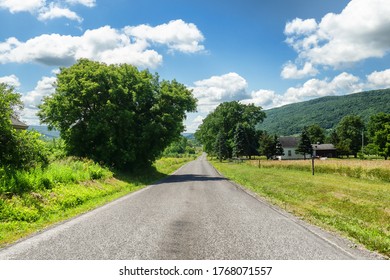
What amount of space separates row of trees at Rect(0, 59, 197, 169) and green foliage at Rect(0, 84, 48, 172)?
41.0 ft

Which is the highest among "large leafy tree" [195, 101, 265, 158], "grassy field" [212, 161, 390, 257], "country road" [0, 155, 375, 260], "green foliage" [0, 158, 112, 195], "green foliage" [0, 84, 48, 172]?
"large leafy tree" [195, 101, 265, 158]

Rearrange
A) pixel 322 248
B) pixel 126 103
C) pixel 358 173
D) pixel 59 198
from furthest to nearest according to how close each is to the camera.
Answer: pixel 126 103, pixel 358 173, pixel 59 198, pixel 322 248

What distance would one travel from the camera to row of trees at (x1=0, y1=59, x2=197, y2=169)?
29.7 metres

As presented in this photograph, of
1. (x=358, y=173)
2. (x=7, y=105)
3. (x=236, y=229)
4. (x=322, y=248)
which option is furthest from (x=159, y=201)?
(x=358, y=173)

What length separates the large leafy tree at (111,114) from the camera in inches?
1171

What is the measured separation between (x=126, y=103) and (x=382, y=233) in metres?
26.9

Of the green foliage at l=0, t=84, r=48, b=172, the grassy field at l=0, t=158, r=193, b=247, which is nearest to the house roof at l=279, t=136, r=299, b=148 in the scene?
the grassy field at l=0, t=158, r=193, b=247

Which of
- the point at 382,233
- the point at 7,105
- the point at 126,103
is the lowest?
the point at 382,233

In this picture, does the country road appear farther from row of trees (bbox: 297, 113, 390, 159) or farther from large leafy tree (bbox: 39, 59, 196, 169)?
row of trees (bbox: 297, 113, 390, 159)

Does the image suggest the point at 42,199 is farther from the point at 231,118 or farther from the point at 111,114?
the point at 231,118

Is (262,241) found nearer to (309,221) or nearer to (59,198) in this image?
(309,221)

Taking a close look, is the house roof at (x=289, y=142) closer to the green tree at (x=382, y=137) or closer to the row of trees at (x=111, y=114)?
the green tree at (x=382, y=137)

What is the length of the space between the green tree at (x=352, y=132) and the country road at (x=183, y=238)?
97.8 meters
